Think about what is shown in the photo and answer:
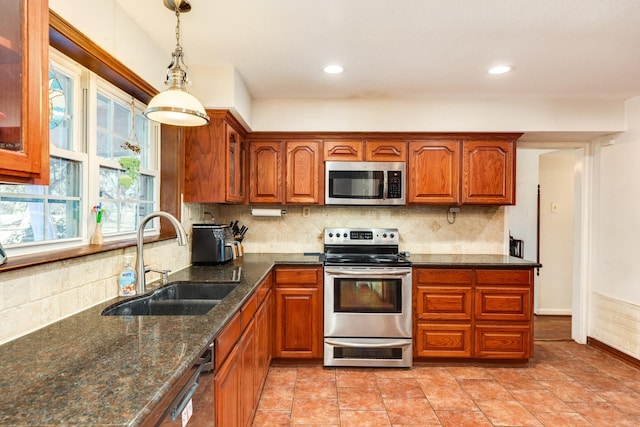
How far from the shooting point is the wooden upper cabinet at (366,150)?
335 cm

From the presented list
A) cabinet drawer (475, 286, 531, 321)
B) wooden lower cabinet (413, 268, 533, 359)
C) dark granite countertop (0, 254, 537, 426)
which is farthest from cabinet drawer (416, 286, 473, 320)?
dark granite countertop (0, 254, 537, 426)

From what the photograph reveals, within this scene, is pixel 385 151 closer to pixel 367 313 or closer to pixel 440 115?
pixel 440 115

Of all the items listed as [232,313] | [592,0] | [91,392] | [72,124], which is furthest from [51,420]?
[592,0]

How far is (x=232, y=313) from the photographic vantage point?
1545 mm

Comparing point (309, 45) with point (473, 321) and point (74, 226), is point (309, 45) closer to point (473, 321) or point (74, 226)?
point (74, 226)

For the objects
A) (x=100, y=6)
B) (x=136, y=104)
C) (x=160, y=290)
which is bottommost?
(x=160, y=290)

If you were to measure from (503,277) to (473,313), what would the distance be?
15.6 inches

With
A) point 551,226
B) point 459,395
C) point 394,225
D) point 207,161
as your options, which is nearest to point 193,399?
point 207,161

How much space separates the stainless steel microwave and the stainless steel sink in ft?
4.92

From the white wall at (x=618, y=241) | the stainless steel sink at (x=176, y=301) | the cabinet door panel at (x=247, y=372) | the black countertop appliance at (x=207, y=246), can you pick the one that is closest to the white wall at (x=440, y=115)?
the white wall at (x=618, y=241)

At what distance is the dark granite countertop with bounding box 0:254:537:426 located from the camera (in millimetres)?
793

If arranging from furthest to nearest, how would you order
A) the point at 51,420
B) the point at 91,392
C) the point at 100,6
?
1. the point at 100,6
2. the point at 91,392
3. the point at 51,420

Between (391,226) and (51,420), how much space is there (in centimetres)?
319

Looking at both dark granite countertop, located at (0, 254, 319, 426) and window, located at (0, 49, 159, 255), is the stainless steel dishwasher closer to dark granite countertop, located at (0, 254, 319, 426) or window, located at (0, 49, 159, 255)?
dark granite countertop, located at (0, 254, 319, 426)
